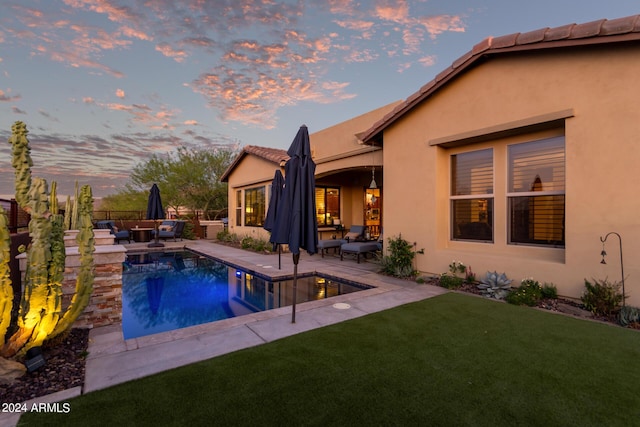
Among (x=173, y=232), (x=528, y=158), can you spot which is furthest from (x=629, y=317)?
(x=173, y=232)

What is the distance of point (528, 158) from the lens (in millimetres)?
6070

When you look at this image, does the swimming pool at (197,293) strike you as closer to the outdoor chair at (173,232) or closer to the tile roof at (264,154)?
the tile roof at (264,154)

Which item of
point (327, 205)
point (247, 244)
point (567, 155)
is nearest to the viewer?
point (567, 155)

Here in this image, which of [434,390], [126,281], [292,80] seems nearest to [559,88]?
[434,390]

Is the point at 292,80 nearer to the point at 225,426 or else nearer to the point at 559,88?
the point at 559,88

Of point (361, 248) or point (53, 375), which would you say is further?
point (361, 248)

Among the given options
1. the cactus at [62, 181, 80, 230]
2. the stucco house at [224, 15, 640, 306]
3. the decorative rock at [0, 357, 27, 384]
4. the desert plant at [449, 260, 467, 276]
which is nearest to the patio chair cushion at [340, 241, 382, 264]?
the stucco house at [224, 15, 640, 306]

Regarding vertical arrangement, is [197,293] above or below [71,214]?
below

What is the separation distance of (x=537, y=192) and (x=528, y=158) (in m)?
0.73

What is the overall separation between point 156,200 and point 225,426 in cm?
1365

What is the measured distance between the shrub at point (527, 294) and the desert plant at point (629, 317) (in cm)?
107

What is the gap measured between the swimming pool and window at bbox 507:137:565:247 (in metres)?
3.55

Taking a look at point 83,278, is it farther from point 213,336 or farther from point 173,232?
point 173,232

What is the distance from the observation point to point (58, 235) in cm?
346
